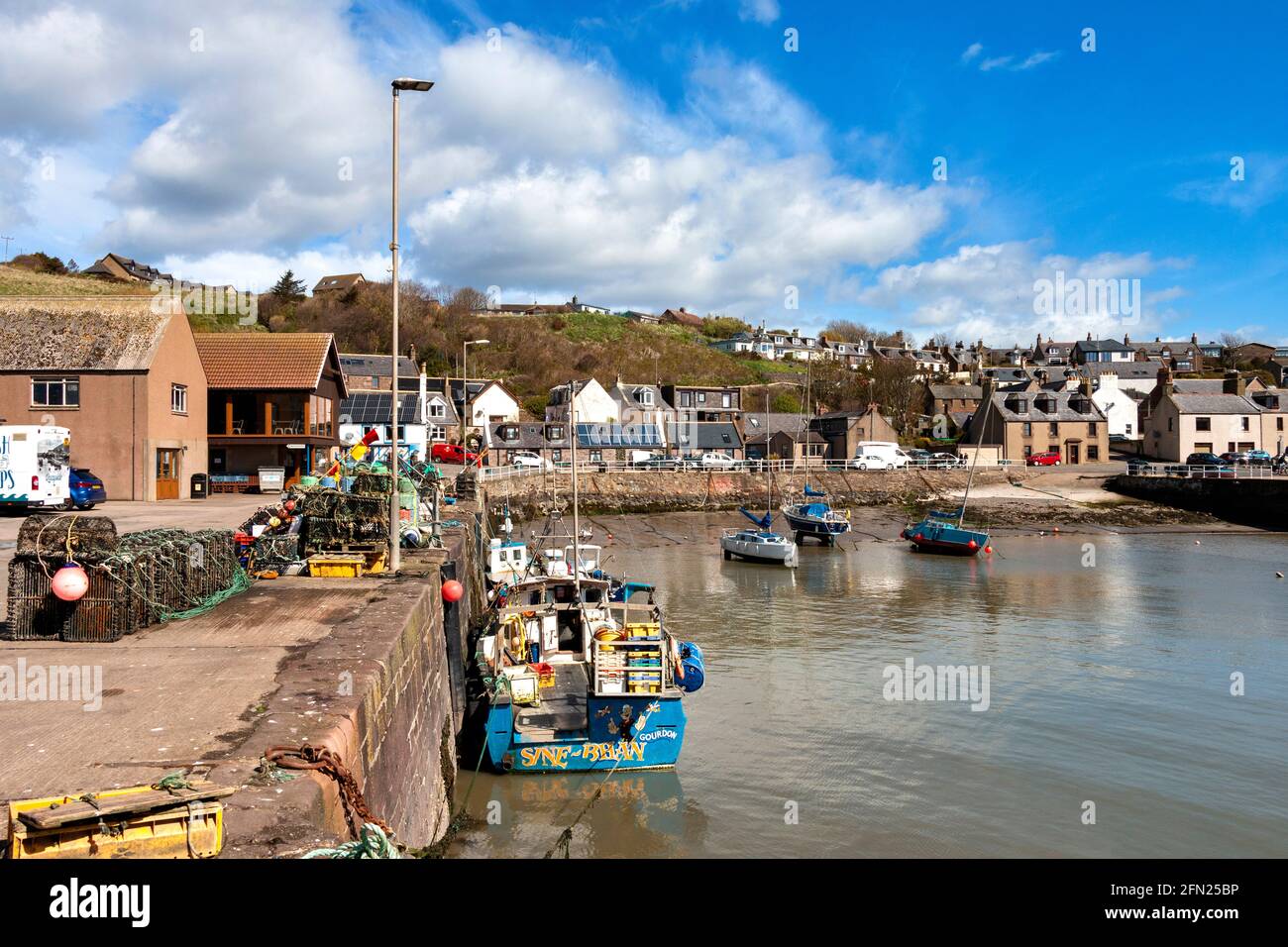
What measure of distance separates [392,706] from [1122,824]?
10.9m

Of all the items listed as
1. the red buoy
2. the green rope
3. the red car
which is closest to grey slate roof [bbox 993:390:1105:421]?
the red car

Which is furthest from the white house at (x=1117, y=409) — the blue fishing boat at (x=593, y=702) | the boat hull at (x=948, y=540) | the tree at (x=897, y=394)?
the blue fishing boat at (x=593, y=702)

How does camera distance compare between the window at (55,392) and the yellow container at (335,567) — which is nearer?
the yellow container at (335,567)

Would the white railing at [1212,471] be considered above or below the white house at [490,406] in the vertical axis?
below

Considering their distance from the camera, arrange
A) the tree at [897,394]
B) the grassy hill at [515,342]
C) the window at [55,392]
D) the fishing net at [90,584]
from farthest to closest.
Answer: the tree at [897,394] < the grassy hill at [515,342] < the window at [55,392] < the fishing net at [90,584]

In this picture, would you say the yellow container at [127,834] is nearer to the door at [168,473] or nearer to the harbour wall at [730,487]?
the door at [168,473]

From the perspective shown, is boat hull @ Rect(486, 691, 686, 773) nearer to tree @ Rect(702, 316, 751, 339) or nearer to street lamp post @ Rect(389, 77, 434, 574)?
street lamp post @ Rect(389, 77, 434, 574)

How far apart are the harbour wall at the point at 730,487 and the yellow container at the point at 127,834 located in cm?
5529

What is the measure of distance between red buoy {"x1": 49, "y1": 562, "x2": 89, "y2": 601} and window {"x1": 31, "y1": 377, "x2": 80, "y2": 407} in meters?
27.2

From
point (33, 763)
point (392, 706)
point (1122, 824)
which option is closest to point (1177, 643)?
point (1122, 824)

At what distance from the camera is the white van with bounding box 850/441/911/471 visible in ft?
251

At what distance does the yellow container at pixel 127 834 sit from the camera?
15.3 feet

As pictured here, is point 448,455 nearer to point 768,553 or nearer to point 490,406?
point 490,406
